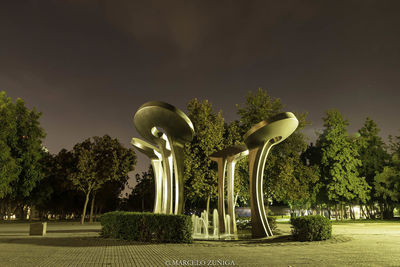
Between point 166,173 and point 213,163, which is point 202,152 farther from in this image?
point 166,173

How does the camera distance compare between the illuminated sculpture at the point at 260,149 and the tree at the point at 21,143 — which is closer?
the illuminated sculpture at the point at 260,149

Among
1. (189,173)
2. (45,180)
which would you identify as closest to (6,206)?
(45,180)

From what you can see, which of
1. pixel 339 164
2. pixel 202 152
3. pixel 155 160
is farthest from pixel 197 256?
pixel 339 164

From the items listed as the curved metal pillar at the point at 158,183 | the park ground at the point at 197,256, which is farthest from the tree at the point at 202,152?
the park ground at the point at 197,256

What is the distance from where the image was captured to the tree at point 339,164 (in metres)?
33.5

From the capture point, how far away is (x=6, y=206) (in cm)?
4353

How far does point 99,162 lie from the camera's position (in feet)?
103

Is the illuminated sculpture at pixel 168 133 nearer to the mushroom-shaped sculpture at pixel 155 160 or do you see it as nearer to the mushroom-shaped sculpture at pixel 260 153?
the mushroom-shaped sculpture at pixel 155 160

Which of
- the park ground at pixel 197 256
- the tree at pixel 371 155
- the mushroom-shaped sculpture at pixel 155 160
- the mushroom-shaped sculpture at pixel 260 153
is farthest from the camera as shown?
the tree at pixel 371 155

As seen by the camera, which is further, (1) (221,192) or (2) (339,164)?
(2) (339,164)

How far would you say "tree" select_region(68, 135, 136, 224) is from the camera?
30.6 meters

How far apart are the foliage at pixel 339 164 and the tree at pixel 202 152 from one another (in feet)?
48.7

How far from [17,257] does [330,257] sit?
846cm

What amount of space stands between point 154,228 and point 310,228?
19.8 feet
